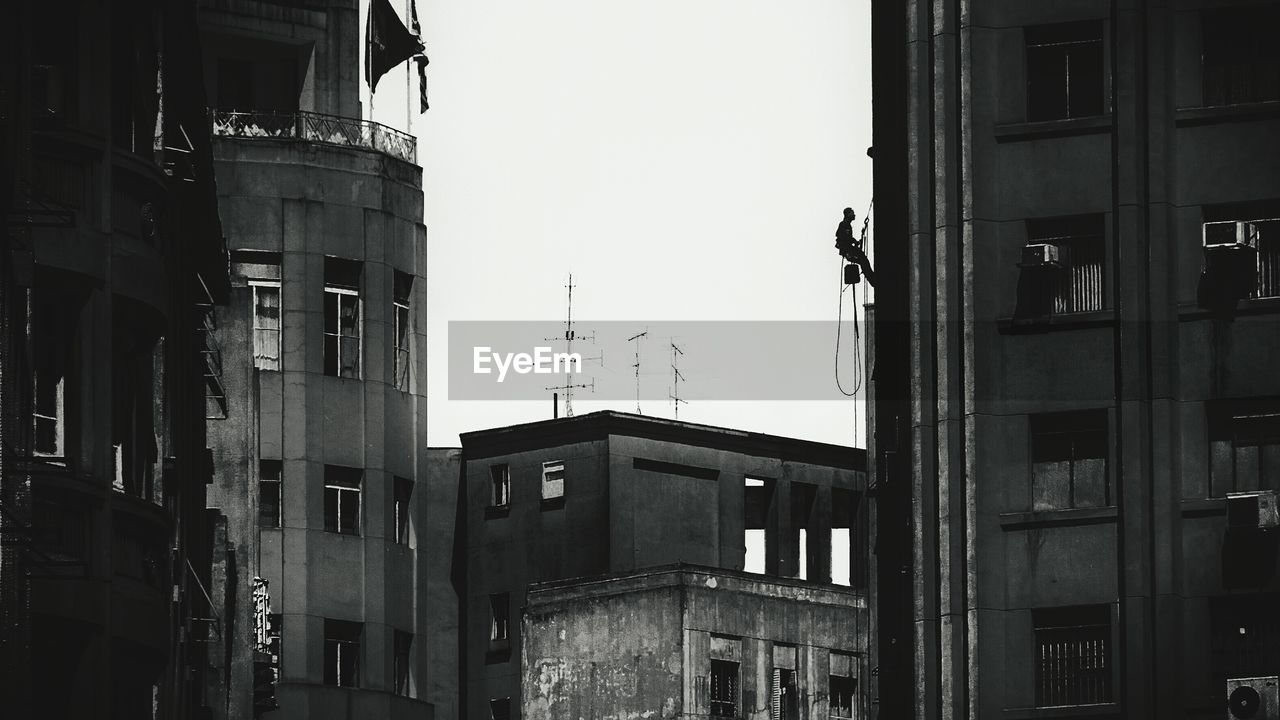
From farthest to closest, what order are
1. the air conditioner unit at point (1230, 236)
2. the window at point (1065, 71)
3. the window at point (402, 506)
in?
the window at point (402, 506) < the window at point (1065, 71) < the air conditioner unit at point (1230, 236)

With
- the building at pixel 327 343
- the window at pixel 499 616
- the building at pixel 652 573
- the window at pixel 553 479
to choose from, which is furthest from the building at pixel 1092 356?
the window at pixel 499 616

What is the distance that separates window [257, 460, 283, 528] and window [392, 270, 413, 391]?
4448 mm

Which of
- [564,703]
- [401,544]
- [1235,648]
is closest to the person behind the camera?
[1235,648]

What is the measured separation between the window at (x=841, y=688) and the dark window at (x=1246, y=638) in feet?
146

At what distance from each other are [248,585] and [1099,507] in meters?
16.3

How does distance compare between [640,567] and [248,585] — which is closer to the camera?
[248,585]

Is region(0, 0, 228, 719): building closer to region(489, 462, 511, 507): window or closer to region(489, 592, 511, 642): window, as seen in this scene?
region(489, 592, 511, 642): window

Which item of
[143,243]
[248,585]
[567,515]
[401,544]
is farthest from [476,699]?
[143,243]

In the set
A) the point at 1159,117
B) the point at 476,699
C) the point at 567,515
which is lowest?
the point at 476,699

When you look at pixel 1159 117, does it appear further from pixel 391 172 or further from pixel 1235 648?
pixel 391 172

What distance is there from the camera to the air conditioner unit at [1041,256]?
48.1 meters

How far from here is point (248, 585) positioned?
181 ft

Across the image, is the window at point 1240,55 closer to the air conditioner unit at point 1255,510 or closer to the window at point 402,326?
the air conditioner unit at point 1255,510

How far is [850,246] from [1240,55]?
10062 millimetres
